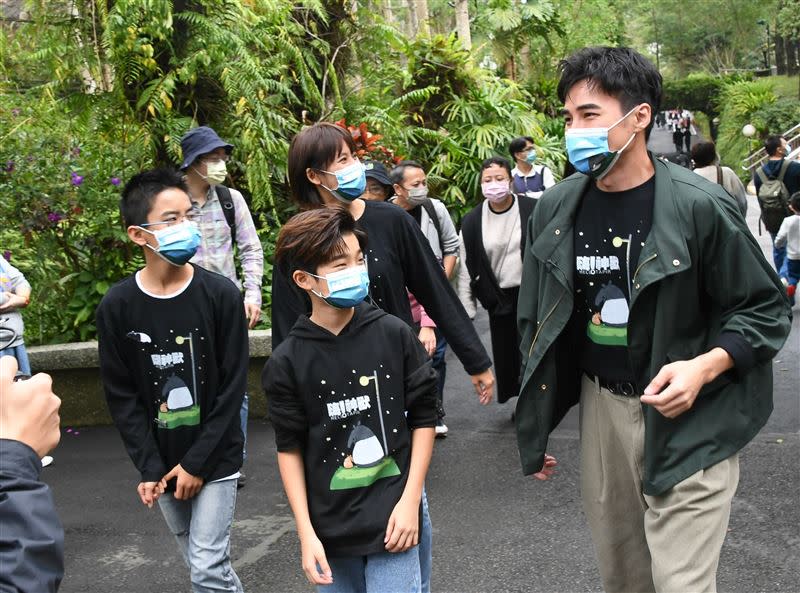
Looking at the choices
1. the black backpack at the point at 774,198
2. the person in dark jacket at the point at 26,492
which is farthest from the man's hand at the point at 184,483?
the black backpack at the point at 774,198

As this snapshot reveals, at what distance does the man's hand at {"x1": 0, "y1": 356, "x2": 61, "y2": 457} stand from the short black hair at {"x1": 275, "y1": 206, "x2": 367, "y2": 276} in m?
1.42

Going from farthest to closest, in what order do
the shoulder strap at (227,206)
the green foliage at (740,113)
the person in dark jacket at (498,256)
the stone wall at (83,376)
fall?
the green foliage at (740,113)
the stone wall at (83,376)
the person in dark jacket at (498,256)
the shoulder strap at (227,206)

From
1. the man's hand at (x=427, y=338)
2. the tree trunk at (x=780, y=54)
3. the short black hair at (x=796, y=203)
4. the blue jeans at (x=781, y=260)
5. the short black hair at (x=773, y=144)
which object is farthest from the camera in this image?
the tree trunk at (x=780, y=54)

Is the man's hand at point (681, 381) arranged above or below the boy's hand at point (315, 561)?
above

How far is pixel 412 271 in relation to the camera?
4.32 meters

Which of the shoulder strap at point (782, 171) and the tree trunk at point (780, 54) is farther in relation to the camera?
the tree trunk at point (780, 54)

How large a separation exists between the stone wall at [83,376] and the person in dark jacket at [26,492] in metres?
5.70

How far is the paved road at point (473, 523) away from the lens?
4.96 m

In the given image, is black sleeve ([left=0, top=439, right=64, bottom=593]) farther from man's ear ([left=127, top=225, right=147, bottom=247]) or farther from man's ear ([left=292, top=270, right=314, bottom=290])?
man's ear ([left=127, top=225, right=147, bottom=247])

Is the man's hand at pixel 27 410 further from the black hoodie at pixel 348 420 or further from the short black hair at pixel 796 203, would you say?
the short black hair at pixel 796 203

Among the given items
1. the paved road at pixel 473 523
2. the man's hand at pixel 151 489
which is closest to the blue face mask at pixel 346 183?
the man's hand at pixel 151 489

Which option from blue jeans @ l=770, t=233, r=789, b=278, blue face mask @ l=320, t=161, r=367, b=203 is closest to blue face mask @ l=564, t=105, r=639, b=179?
blue face mask @ l=320, t=161, r=367, b=203

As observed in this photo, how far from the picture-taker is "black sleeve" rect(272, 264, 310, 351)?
A: 4.01 metres

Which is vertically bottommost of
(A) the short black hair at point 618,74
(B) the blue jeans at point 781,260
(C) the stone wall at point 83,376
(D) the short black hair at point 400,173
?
(B) the blue jeans at point 781,260
